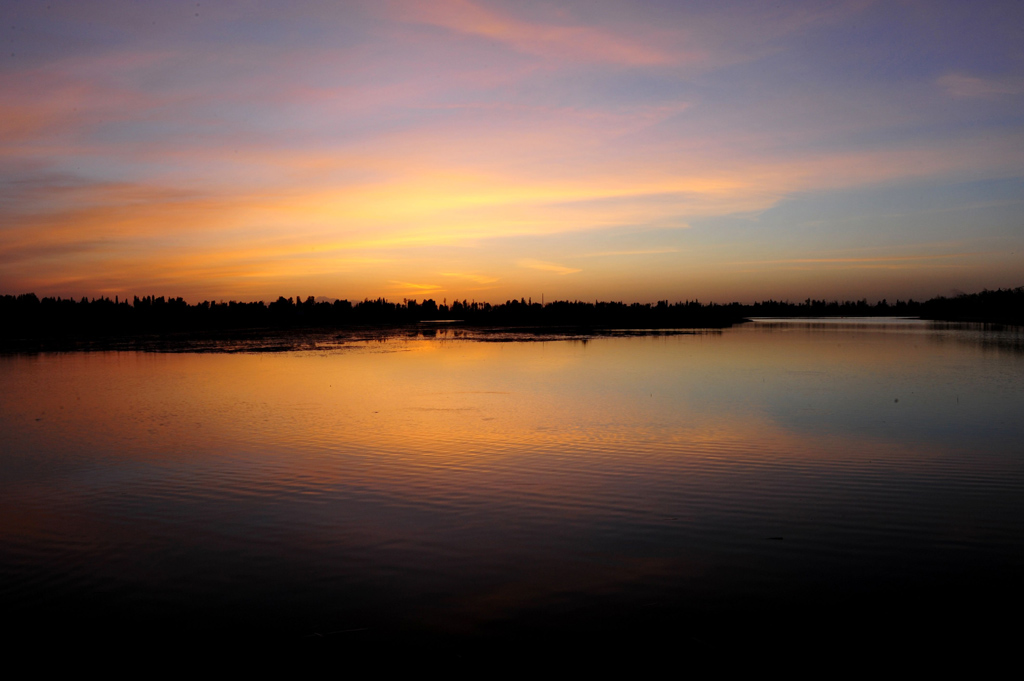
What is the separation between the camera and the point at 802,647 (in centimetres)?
633

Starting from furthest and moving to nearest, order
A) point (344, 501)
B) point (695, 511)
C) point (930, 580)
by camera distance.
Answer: point (344, 501) → point (695, 511) → point (930, 580)

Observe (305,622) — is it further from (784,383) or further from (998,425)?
(784,383)

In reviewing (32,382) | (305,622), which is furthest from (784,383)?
(32,382)

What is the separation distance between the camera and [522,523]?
33.1 ft

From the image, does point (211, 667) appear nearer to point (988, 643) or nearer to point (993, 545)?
point (988, 643)

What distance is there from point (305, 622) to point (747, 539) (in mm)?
5809

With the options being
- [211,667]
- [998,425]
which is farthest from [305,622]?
[998,425]

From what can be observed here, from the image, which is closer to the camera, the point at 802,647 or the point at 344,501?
the point at 802,647

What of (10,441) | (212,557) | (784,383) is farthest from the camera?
(784,383)

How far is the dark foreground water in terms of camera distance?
22.6 feet

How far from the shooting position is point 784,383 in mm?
27562

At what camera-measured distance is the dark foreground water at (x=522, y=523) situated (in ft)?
22.6

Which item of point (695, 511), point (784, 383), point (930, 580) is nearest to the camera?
point (930, 580)

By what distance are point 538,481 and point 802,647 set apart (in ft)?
21.6
